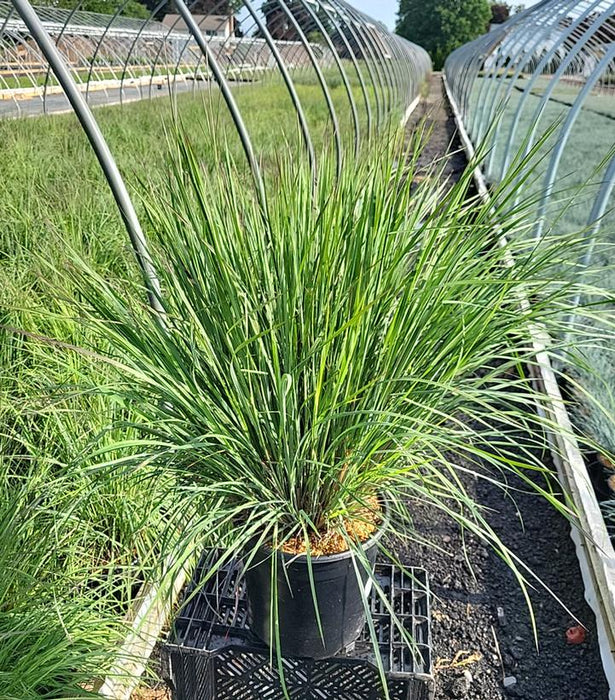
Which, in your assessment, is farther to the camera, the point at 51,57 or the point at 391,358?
the point at 51,57

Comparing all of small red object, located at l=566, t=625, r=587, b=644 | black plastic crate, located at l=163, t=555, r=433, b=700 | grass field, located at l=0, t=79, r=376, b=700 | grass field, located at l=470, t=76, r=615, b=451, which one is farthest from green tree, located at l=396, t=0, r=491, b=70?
black plastic crate, located at l=163, t=555, r=433, b=700

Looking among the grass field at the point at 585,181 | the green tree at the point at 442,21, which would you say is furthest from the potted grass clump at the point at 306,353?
the green tree at the point at 442,21

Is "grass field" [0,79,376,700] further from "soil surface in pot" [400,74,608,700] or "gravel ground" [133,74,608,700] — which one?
"soil surface in pot" [400,74,608,700]

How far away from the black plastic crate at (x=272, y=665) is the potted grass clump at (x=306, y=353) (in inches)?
2.3

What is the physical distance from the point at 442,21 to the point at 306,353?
5562 centimetres

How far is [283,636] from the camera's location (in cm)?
126

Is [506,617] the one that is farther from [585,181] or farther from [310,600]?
[585,181]

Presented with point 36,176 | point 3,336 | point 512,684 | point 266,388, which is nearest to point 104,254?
point 3,336

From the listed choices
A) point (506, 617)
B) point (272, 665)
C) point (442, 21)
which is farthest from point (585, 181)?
point (442, 21)

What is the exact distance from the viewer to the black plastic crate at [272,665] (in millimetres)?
1246

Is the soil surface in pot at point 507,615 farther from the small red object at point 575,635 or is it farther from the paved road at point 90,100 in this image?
the paved road at point 90,100

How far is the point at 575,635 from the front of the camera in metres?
1.71

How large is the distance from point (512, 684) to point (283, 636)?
2.30 ft

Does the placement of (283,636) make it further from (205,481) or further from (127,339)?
(127,339)
